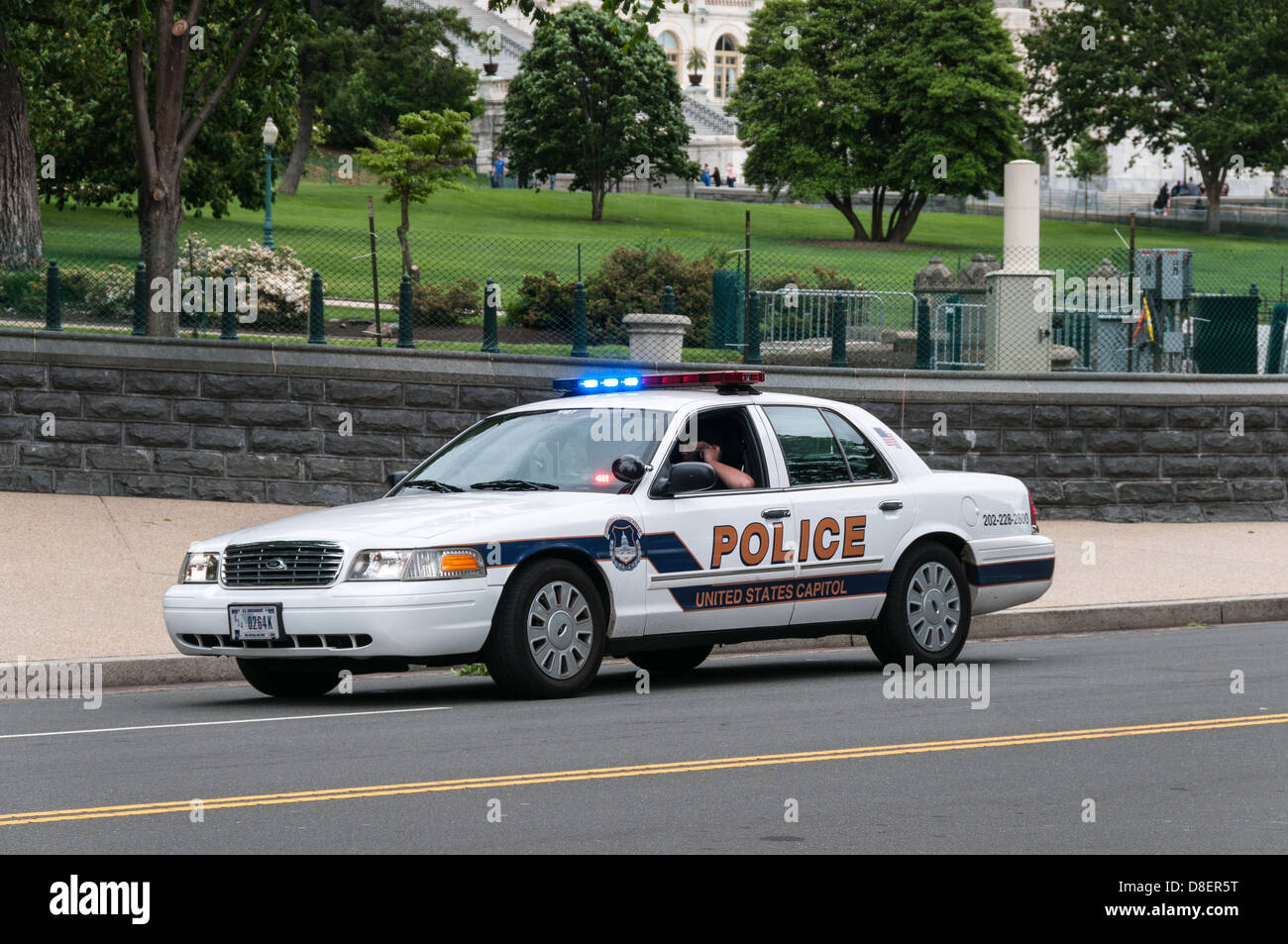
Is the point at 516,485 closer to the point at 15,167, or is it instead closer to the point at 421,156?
the point at 15,167

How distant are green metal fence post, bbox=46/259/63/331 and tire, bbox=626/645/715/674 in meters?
9.30

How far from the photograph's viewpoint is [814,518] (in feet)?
36.1

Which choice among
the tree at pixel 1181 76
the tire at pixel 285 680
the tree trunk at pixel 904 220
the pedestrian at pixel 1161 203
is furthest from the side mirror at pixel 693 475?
the pedestrian at pixel 1161 203

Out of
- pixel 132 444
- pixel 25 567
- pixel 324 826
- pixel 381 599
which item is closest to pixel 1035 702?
pixel 381 599

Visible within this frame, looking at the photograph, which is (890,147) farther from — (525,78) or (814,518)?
(814,518)

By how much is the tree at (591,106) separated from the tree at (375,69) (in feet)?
7.89

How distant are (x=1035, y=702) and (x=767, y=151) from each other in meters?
63.8

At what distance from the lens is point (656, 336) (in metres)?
19.7

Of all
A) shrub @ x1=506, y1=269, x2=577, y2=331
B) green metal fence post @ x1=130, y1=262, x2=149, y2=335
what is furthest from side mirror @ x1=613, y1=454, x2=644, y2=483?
shrub @ x1=506, y1=269, x2=577, y2=331

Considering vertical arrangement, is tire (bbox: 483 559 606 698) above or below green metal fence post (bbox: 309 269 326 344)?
below

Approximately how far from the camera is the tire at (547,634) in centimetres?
960

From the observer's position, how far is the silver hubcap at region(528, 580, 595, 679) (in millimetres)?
9727

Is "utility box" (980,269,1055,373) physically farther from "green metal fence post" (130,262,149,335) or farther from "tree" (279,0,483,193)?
"tree" (279,0,483,193)

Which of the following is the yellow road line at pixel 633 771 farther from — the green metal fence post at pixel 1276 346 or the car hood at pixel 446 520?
the green metal fence post at pixel 1276 346
